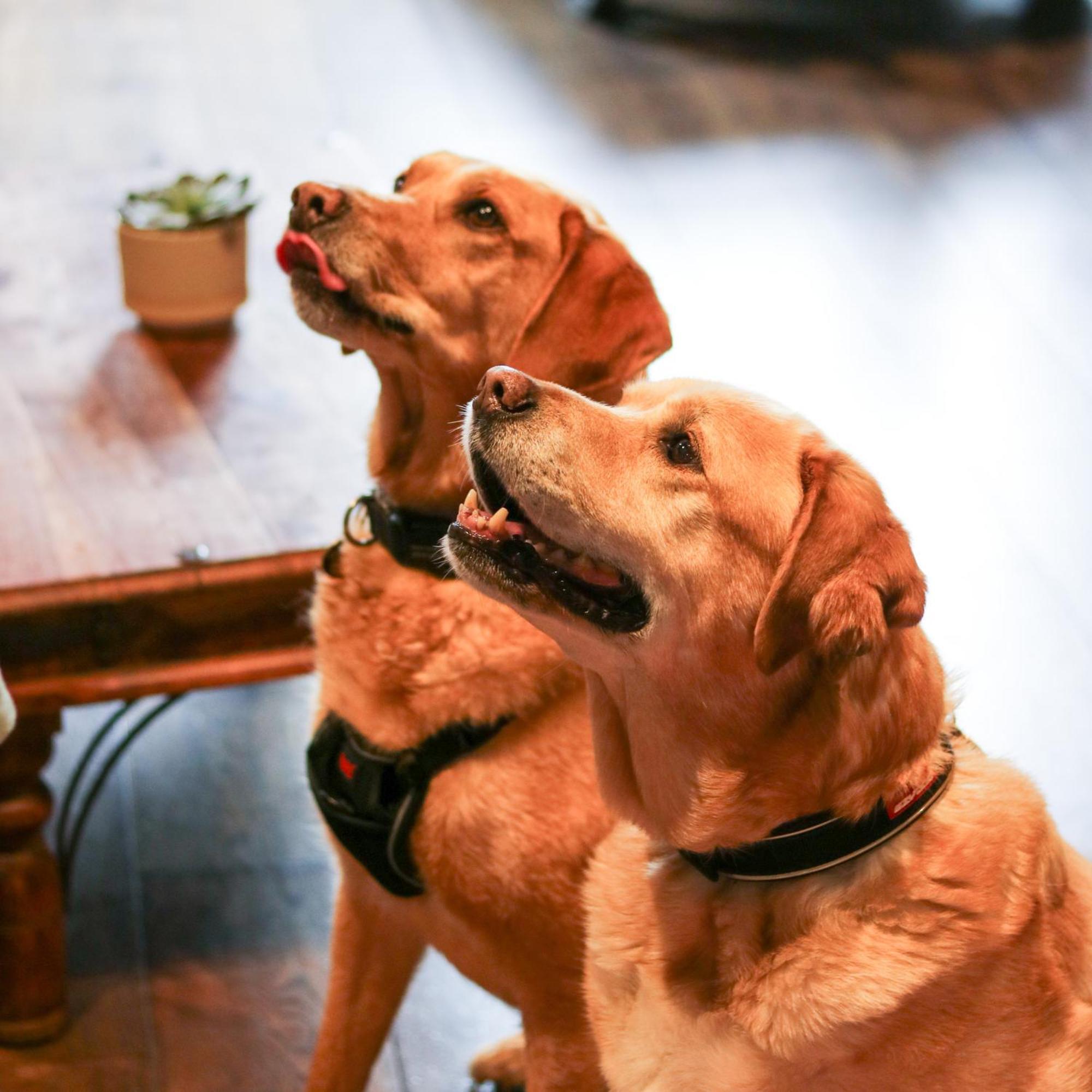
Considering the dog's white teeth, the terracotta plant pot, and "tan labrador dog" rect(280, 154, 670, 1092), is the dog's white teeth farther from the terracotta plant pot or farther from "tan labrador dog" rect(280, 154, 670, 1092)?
the terracotta plant pot

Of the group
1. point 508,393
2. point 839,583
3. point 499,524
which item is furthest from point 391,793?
point 839,583

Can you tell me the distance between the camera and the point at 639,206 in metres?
4.71

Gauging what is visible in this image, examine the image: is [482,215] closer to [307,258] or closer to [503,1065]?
[307,258]

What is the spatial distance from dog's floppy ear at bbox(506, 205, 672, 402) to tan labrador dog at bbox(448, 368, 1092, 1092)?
0.33 metres

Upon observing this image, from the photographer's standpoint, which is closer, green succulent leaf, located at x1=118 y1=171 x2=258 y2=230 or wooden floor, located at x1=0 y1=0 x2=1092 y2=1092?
wooden floor, located at x1=0 y1=0 x2=1092 y2=1092

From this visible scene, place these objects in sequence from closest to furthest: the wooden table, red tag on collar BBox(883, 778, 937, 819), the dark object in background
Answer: red tag on collar BBox(883, 778, 937, 819)
the wooden table
the dark object in background

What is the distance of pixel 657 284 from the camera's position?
4383 millimetres

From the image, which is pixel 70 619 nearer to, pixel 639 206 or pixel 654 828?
pixel 654 828

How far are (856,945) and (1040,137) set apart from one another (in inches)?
170

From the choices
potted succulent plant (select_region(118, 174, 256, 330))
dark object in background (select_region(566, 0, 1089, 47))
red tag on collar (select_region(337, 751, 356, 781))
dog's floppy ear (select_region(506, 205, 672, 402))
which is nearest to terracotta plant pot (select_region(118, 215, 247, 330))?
potted succulent plant (select_region(118, 174, 256, 330))

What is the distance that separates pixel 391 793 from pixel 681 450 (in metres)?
0.61

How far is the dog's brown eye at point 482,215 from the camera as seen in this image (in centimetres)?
197

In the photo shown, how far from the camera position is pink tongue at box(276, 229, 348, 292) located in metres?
1.94

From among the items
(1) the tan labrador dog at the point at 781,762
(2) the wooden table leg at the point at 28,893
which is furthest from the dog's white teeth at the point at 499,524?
(2) the wooden table leg at the point at 28,893
